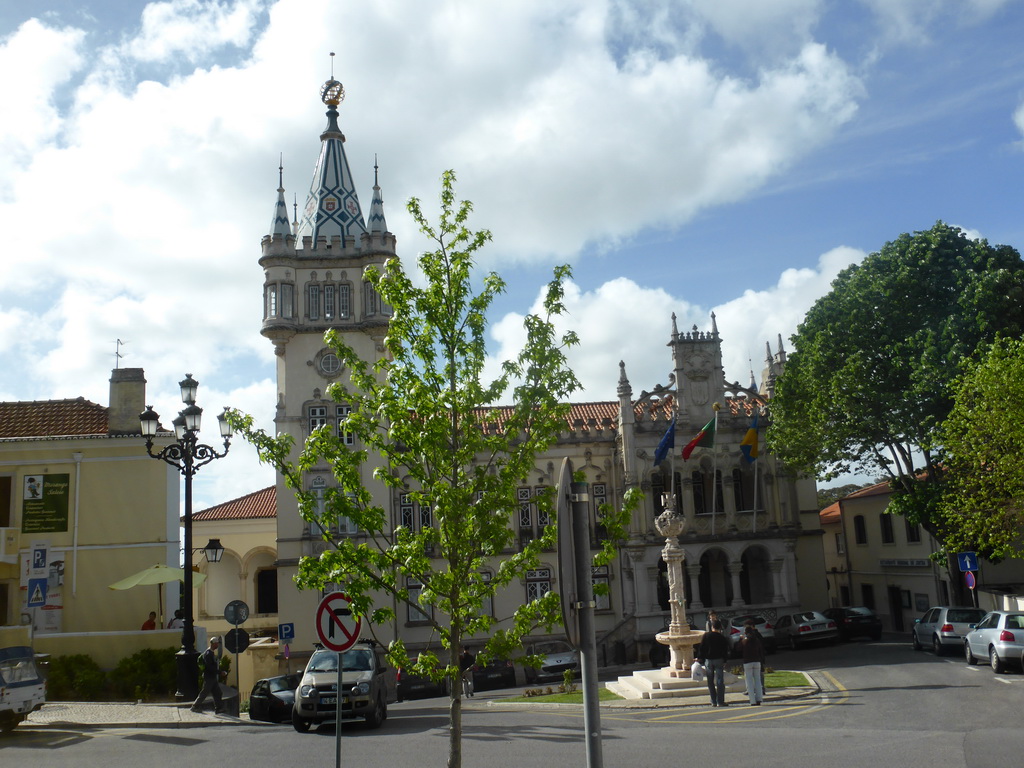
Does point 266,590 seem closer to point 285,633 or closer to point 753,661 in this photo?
point 285,633

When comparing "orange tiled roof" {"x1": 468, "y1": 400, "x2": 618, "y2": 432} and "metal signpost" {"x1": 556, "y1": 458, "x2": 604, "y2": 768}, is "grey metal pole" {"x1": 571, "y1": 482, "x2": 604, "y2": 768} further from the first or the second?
"orange tiled roof" {"x1": 468, "y1": 400, "x2": 618, "y2": 432}

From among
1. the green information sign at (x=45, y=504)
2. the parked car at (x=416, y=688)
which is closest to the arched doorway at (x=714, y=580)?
the parked car at (x=416, y=688)

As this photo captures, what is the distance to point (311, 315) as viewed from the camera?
39.2m

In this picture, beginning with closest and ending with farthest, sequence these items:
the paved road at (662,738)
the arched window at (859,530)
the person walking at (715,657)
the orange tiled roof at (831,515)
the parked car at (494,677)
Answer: the paved road at (662,738) → the person walking at (715,657) → the parked car at (494,677) → the arched window at (859,530) → the orange tiled roof at (831,515)

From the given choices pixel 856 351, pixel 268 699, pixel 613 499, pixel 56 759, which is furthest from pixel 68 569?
pixel 856 351

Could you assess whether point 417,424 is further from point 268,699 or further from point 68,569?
point 68,569

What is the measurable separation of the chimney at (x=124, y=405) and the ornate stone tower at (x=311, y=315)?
29.1ft

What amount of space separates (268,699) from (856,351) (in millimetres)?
22562

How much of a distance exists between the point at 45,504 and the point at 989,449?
28110mm

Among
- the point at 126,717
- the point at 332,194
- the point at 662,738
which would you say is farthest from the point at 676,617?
the point at 332,194

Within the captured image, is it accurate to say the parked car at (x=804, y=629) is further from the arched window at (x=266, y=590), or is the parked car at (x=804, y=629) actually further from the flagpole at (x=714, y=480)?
the arched window at (x=266, y=590)

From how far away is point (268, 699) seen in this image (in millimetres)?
19656

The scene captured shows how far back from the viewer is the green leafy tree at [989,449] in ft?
79.0

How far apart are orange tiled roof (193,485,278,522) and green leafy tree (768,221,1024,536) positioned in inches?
1070
